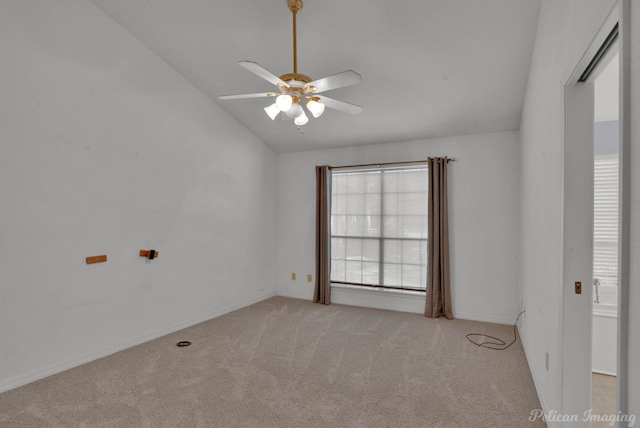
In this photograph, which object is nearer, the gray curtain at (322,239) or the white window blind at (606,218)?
the white window blind at (606,218)

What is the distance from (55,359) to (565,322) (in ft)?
11.9

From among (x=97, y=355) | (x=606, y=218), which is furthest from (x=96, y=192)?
(x=606, y=218)

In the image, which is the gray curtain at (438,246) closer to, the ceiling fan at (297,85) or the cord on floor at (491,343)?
the cord on floor at (491,343)

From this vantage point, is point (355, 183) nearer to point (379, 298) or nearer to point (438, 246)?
point (438, 246)

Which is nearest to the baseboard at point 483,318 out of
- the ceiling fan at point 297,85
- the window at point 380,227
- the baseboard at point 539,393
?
the window at point 380,227


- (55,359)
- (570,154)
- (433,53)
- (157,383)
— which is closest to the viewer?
(570,154)

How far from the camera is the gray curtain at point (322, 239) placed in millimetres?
5066

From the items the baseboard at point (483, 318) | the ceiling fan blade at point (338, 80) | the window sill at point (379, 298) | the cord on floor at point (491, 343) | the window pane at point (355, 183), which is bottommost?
the cord on floor at point (491, 343)

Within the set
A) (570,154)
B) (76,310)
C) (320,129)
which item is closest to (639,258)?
(570,154)

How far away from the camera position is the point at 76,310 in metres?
2.98

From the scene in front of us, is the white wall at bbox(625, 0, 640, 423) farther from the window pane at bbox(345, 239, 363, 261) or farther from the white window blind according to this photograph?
the window pane at bbox(345, 239, 363, 261)

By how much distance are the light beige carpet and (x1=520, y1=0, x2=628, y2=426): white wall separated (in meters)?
0.42

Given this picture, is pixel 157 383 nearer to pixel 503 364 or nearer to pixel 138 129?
pixel 138 129

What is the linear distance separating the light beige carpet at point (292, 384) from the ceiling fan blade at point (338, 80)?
2.19 meters
